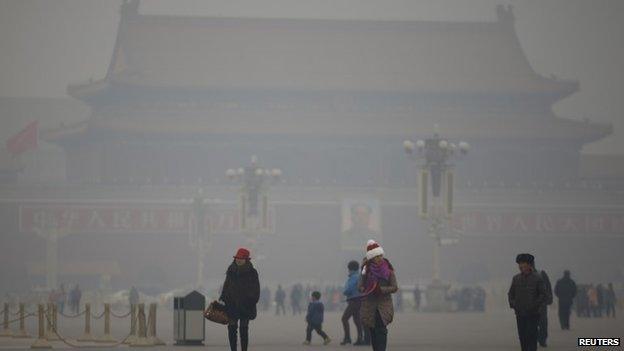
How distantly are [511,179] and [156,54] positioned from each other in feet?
53.2

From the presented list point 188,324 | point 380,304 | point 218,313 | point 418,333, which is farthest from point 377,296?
point 418,333

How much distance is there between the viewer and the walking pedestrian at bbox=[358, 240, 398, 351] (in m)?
17.7

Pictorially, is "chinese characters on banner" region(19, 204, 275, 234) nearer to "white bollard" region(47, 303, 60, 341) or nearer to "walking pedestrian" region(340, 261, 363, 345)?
"white bollard" region(47, 303, 60, 341)

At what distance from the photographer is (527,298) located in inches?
704

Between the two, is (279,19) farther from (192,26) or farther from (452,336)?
(452,336)

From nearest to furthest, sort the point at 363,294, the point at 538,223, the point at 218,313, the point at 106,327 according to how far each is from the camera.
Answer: the point at 363,294
the point at 218,313
the point at 106,327
the point at 538,223

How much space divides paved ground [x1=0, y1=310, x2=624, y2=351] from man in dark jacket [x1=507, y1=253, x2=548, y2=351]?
4.32 meters

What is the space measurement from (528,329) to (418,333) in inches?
399

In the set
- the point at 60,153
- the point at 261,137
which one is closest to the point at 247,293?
the point at 261,137

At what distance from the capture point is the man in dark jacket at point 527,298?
17875 mm

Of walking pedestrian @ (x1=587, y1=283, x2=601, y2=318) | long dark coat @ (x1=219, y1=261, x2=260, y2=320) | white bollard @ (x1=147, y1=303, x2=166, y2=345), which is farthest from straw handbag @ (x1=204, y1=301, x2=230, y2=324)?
walking pedestrian @ (x1=587, y1=283, x2=601, y2=318)

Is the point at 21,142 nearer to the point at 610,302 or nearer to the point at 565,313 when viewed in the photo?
the point at 610,302

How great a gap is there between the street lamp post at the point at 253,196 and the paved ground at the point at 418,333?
55.6ft

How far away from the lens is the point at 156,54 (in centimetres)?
7319
